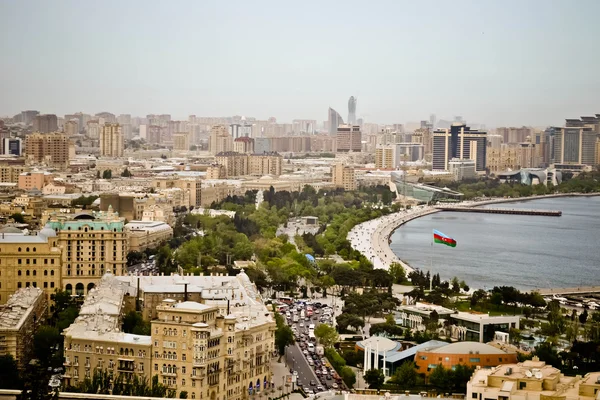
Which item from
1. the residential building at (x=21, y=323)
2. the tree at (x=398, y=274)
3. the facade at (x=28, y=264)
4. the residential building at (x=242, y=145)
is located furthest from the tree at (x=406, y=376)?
the residential building at (x=242, y=145)

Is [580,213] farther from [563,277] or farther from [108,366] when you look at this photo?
[108,366]

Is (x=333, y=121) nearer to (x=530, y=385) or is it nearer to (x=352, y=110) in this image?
(x=352, y=110)

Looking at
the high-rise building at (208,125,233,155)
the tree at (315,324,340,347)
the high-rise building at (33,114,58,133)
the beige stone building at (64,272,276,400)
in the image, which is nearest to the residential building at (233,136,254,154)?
the high-rise building at (208,125,233,155)

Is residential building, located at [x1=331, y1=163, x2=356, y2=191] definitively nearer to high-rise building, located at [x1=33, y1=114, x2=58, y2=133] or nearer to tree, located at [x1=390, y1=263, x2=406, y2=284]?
high-rise building, located at [x1=33, y1=114, x2=58, y2=133]

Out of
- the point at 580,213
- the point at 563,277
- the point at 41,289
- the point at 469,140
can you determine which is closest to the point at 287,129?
the point at 469,140

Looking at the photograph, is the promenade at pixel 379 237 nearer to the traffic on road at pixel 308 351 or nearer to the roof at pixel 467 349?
the traffic on road at pixel 308 351

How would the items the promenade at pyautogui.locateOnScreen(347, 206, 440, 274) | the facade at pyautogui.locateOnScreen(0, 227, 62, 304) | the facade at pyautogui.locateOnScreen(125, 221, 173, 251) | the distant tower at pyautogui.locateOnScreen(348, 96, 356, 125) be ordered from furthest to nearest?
the distant tower at pyautogui.locateOnScreen(348, 96, 356, 125), the promenade at pyautogui.locateOnScreen(347, 206, 440, 274), the facade at pyautogui.locateOnScreen(125, 221, 173, 251), the facade at pyautogui.locateOnScreen(0, 227, 62, 304)
